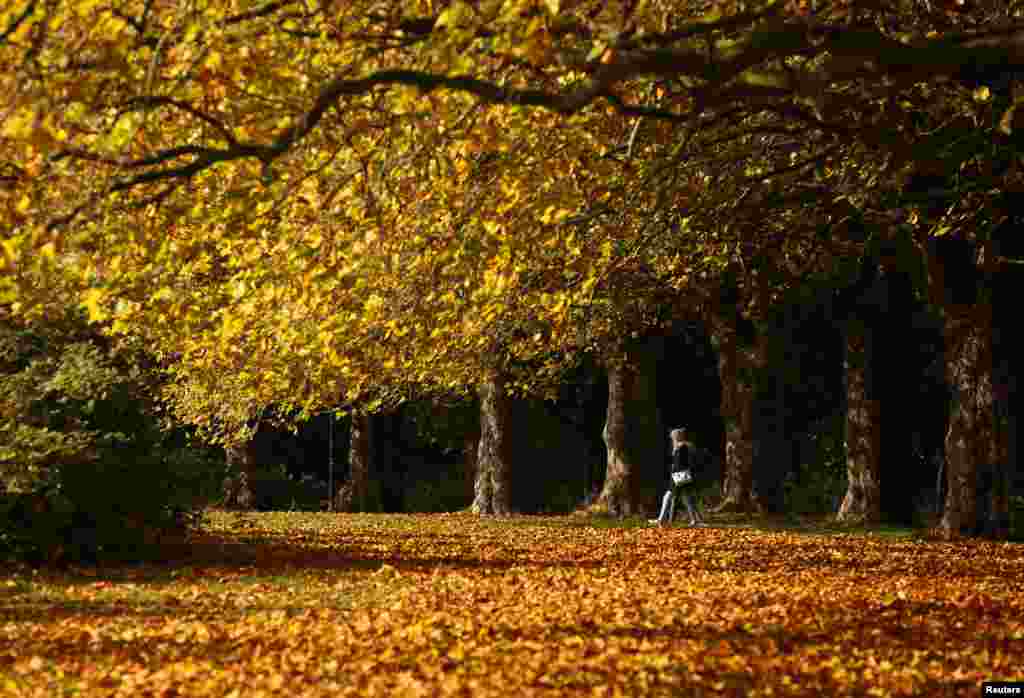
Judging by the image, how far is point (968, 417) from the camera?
2495cm

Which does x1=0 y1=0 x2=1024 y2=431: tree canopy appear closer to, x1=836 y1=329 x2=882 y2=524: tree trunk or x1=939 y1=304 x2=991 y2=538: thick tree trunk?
x1=939 y1=304 x2=991 y2=538: thick tree trunk

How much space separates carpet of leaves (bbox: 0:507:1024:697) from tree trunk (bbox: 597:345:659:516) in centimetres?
1015

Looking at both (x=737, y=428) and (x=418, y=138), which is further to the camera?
(x=737, y=428)

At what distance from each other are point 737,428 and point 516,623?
20.8 m

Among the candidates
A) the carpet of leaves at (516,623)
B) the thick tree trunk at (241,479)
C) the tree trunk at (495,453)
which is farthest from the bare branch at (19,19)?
the thick tree trunk at (241,479)

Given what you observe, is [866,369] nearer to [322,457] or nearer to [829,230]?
[829,230]

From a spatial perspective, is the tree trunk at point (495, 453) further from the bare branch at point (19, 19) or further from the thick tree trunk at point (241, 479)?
the bare branch at point (19, 19)

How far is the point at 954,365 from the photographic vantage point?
25.4 meters

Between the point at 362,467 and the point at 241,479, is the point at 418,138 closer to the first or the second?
the point at 241,479

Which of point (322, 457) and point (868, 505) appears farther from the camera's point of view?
point (322, 457)

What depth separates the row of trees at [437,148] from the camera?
997 cm

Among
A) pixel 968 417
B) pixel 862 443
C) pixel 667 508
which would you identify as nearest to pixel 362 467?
pixel 667 508

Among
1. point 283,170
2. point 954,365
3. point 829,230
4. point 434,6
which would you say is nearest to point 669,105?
point 434,6

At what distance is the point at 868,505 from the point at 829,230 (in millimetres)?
10227
